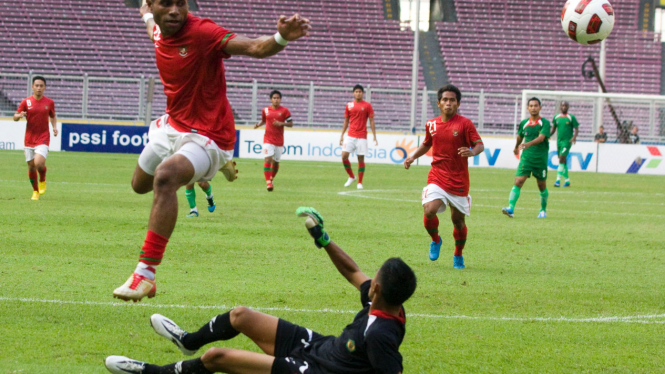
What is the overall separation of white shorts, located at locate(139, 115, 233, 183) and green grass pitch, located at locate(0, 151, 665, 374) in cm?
119

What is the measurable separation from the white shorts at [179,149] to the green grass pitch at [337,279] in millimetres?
1193

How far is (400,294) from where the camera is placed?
445cm

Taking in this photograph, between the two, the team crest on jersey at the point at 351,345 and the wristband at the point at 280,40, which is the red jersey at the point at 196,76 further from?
the team crest on jersey at the point at 351,345

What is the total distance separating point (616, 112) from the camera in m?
30.7

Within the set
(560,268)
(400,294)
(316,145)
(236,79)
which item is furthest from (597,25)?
(236,79)

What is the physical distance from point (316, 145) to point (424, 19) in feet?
56.1

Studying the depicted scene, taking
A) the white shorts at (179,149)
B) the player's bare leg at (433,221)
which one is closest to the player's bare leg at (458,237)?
the player's bare leg at (433,221)

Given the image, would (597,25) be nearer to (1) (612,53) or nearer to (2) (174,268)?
(2) (174,268)

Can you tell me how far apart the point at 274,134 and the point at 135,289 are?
14.1 m

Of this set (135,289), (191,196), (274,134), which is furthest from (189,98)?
(274,134)

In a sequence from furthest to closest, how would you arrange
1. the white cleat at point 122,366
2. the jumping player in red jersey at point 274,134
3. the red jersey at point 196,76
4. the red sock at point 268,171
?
the jumping player in red jersey at point 274,134
the red sock at point 268,171
the red jersey at point 196,76
the white cleat at point 122,366

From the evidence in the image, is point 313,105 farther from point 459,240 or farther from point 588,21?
point 459,240

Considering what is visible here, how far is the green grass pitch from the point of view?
18.4 feet

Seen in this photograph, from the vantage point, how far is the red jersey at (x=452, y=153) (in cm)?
954
